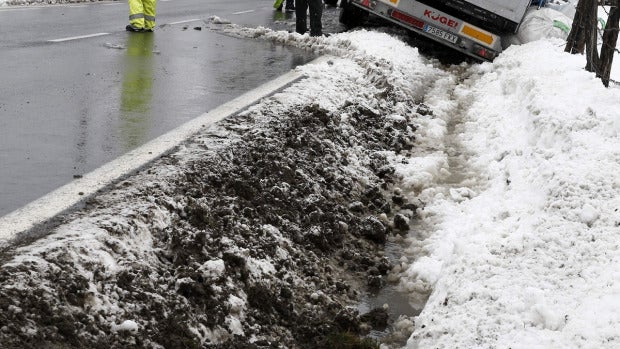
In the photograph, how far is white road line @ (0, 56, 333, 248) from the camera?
4289 mm

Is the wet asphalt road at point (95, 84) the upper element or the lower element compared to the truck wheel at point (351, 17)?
lower

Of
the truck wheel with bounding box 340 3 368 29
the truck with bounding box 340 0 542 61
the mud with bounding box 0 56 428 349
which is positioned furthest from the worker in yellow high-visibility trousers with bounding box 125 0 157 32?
the mud with bounding box 0 56 428 349

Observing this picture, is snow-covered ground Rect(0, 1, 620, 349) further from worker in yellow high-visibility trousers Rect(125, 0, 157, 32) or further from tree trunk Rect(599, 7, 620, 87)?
worker in yellow high-visibility trousers Rect(125, 0, 157, 32)

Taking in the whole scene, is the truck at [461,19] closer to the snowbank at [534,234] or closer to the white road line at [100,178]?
the snowbank at [534,234]

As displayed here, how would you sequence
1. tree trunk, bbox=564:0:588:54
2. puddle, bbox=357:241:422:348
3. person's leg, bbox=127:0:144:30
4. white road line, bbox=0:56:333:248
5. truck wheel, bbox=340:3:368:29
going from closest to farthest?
1. white road line, bbox=0:56:333:248
2. puddle, bbox=357:241:422:348
3. tree trunk, bbox=564:0:588:54
4. person's leg, bbox=127:0:144:30
5. truck wheel, bbox=340:3:368:29

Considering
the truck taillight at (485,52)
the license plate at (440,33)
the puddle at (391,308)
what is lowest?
the puddle at (391,308)

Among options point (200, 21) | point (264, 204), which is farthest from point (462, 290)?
point (200, 21)

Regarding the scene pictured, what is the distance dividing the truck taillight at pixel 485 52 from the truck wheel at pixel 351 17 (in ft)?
9.79

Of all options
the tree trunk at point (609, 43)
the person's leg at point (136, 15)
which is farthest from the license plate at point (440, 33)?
the person's leg at point (136, 15)

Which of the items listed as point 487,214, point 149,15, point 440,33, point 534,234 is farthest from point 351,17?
point 534,234

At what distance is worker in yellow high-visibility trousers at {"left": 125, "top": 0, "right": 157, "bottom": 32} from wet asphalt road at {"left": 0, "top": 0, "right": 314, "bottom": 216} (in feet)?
0.83

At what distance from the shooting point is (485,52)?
13562 mm

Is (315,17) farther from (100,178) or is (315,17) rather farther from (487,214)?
(100,178)

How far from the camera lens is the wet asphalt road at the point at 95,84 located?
18.3 feet
